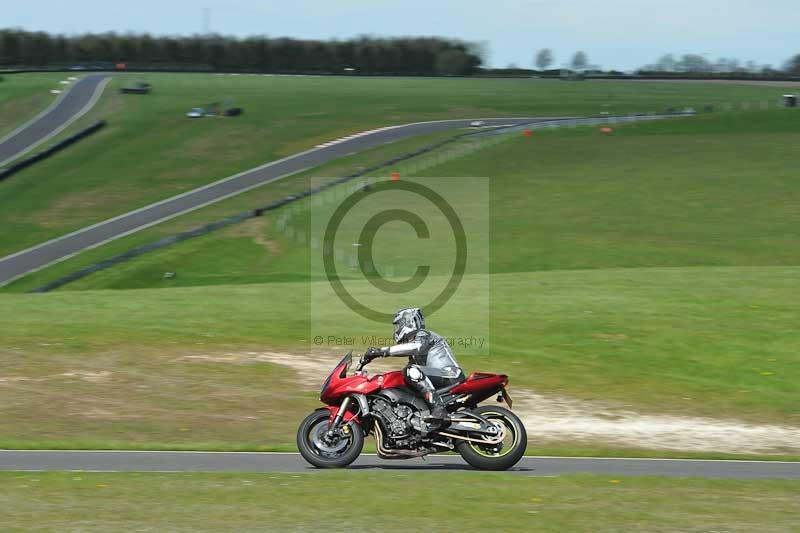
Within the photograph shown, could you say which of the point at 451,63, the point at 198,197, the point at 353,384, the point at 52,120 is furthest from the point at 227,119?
the point at 353,384

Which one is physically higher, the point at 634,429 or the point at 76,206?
the point at 76,206

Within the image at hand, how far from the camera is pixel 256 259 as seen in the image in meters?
47.4

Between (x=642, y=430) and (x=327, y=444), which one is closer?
(x=327, y=444)

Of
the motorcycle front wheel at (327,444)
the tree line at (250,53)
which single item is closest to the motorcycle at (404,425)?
the motorcycle front wheel at (327,444)

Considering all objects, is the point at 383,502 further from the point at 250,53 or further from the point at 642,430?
the point at 250,53

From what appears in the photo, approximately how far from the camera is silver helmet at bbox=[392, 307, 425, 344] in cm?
1495

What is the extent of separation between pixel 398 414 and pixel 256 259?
3321 centimetres

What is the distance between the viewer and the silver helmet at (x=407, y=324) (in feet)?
49.0

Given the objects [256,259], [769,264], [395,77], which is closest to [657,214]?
[769,264]

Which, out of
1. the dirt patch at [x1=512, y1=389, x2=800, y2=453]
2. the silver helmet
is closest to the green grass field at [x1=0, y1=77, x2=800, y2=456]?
the dirt patch at [x1=512, y1=389, x2=800, y2=453]

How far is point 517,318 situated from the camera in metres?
29.3

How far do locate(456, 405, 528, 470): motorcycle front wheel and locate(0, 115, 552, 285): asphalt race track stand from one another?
119 ft

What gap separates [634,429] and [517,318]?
9.68m

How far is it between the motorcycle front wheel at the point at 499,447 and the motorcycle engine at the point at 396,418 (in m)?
0.78
